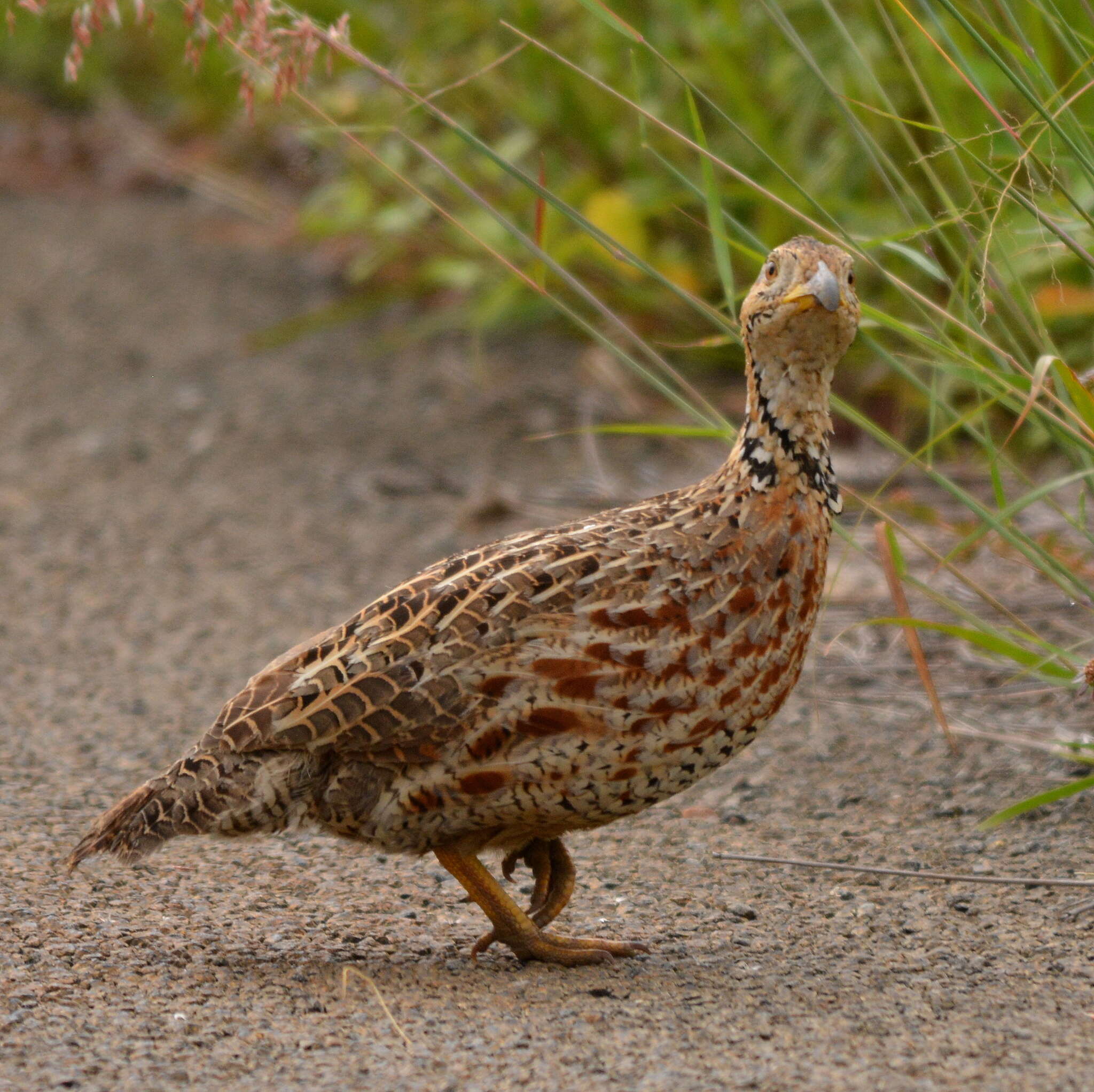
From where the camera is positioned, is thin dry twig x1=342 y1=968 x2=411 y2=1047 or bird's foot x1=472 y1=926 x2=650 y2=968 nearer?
→ thin dry twig x1=342 y1=968 x2=411 y2=1047

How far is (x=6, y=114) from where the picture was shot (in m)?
13.1

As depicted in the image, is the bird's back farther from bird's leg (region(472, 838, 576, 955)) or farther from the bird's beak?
the bird's beak

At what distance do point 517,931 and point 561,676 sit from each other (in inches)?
19.7

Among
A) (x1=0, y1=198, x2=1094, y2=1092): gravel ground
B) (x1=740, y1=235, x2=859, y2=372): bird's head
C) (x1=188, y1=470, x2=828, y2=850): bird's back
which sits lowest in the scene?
(x1=0, y1=198, x2=1094, y2=1092): gravel ground

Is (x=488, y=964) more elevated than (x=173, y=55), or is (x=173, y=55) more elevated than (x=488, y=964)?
(x=173, y=55)

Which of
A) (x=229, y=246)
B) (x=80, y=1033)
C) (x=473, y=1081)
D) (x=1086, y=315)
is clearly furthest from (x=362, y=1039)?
(x=229, y=246)

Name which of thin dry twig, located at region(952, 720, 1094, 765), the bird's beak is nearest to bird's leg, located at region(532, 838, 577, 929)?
thin dry twig, located at region(952, 720, 1094, 765)

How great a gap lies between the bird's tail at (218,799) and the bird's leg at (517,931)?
294 mm

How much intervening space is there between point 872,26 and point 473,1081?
4.59 meters

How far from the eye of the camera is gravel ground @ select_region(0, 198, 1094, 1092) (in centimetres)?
253

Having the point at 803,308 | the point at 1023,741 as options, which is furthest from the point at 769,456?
the point at 1023,741

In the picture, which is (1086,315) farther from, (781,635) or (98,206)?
(98,206)

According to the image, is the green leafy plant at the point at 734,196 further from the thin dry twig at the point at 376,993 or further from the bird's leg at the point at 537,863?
the thin dry twig at the point at 376,993

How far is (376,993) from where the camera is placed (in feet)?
9.04
